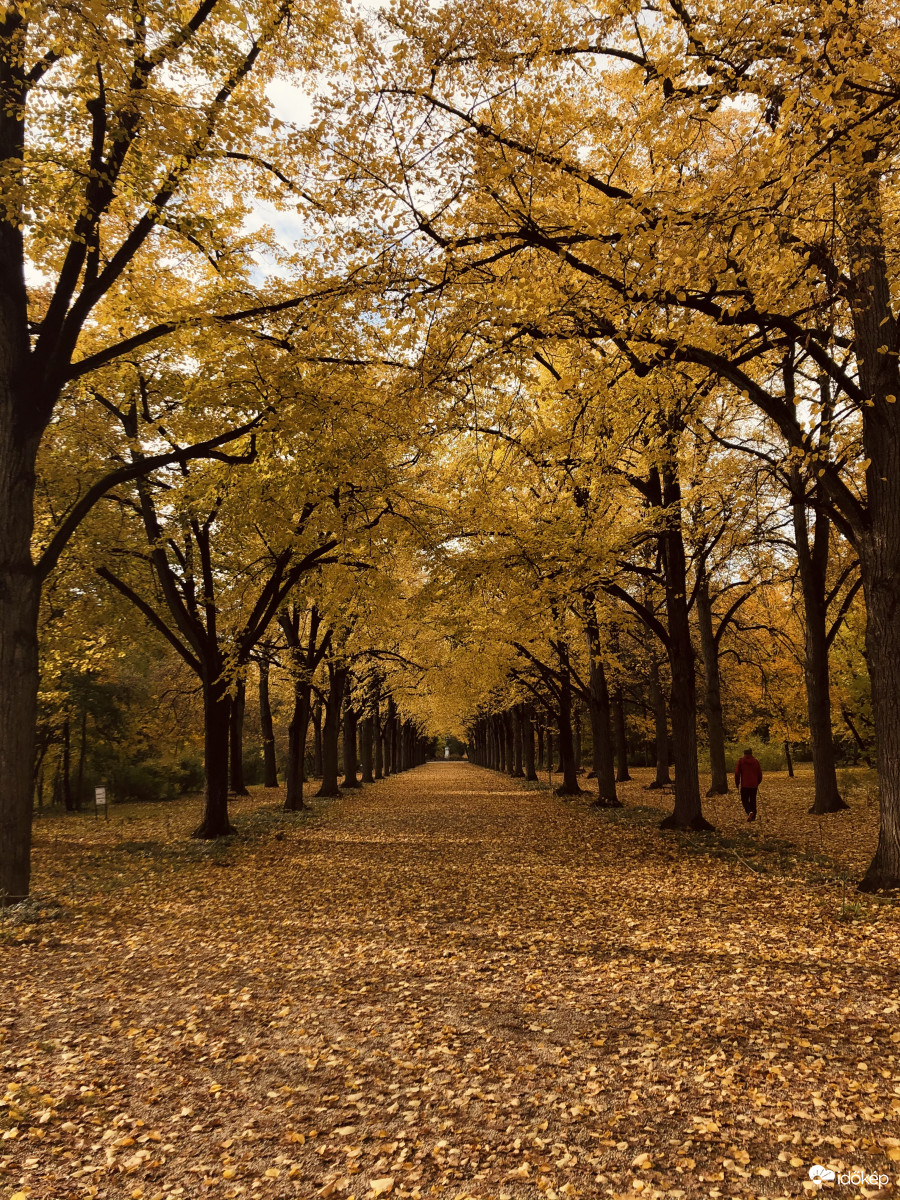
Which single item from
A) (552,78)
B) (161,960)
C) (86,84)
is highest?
(86,84)

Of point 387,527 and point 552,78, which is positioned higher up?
point 552,78

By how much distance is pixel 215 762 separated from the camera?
15.0 meters

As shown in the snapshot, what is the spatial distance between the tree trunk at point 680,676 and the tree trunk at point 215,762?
29.7 feet

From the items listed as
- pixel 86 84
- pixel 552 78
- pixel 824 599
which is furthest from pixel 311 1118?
pixel 824 599

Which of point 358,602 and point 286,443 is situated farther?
point 358,602

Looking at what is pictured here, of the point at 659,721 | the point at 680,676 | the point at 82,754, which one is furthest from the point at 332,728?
the point at 680,676

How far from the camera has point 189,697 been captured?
30719mm

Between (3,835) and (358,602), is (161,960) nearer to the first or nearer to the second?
(3,835)

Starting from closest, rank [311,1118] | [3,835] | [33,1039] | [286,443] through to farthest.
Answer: [311,1118]
[33,1039]
[3,835]
[286,443]

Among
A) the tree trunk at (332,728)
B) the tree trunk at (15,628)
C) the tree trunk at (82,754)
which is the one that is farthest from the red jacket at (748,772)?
the tree trunk at (82,754)

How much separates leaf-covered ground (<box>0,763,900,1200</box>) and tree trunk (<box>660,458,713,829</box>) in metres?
3.42

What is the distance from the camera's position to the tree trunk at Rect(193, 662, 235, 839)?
14.9m

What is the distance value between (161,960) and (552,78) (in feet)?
31.0

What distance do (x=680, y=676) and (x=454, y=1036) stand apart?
9.89 metres
